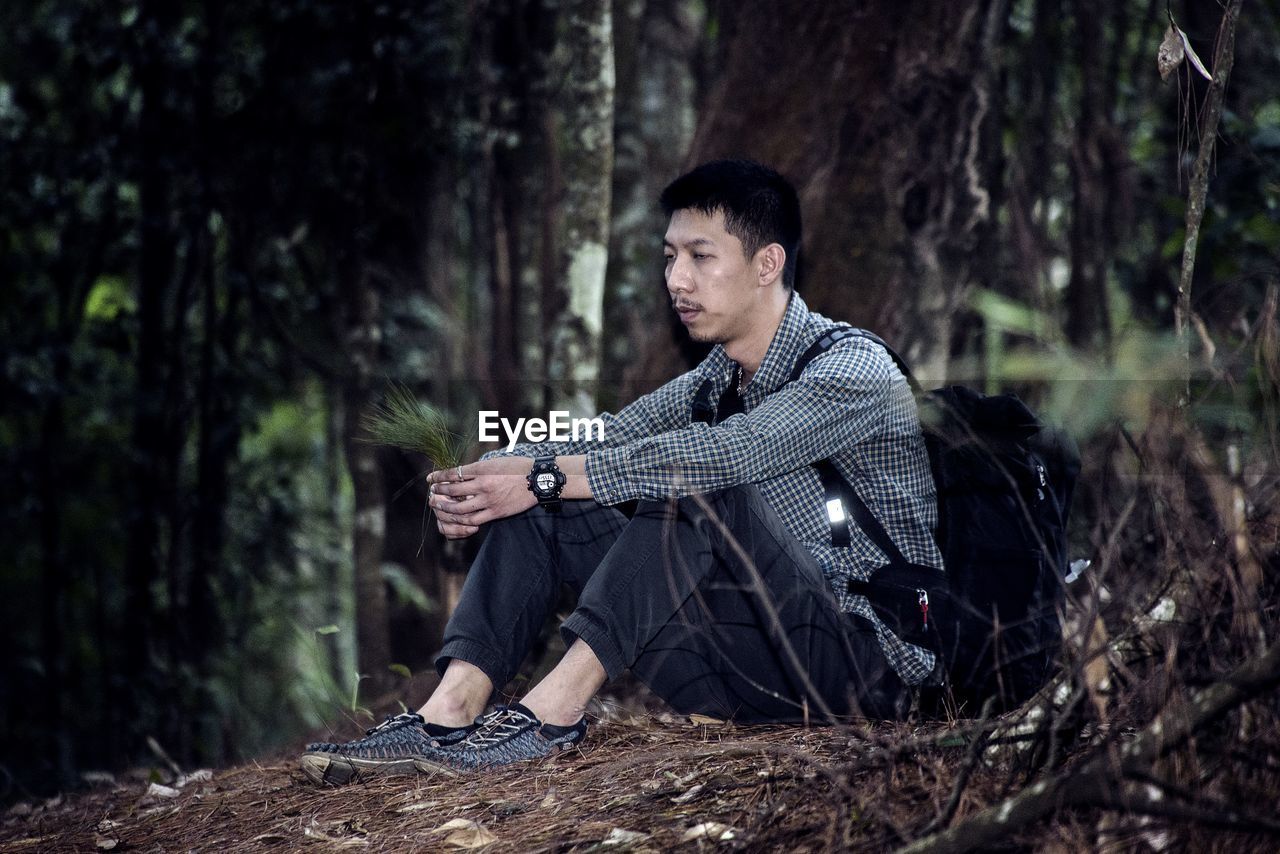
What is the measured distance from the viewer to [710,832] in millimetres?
2725

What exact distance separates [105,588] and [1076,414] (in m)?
9.99

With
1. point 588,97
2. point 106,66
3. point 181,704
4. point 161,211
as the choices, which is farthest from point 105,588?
point 588,97

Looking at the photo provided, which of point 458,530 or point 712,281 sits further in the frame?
point 712,281

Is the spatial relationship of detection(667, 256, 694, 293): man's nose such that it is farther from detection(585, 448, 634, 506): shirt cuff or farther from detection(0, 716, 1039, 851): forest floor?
detection(0, 716, 1039, 851): forest floor

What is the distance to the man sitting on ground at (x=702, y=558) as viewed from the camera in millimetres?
3471

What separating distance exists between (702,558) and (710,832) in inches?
36.3

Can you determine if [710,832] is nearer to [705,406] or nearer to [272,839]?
[272,839]

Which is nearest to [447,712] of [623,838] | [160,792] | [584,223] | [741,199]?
[623,838]

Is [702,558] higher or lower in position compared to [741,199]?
lower

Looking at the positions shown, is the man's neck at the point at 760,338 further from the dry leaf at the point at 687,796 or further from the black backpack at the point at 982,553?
the dry leaf at the point at 687,796

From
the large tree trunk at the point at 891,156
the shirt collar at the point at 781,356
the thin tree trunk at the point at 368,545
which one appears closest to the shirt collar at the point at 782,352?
the shirt collar at the point at 781,356

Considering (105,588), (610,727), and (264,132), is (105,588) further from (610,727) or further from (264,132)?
(610,727)

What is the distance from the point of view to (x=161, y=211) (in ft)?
26.9

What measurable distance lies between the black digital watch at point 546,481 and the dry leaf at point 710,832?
1.18 metres
